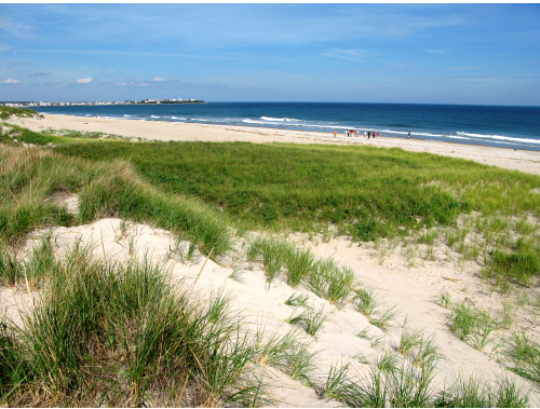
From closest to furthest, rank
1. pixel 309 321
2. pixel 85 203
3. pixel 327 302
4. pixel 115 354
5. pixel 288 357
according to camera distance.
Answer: pixel 115 354 → pixel 288 357 → pixel 309 321 → pixel 327 302 → pixel 85 203

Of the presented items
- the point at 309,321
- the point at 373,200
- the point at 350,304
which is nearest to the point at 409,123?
the point at 373,200

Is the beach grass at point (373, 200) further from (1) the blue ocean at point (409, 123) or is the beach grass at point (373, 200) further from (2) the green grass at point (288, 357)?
(1) the blue ocean at point (409, 123)

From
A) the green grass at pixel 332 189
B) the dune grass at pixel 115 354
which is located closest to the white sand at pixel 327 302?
the dune grass at pixel 115 354

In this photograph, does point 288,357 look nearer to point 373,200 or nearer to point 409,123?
point 373,200

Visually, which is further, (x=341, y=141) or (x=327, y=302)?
(x=341, y=141)

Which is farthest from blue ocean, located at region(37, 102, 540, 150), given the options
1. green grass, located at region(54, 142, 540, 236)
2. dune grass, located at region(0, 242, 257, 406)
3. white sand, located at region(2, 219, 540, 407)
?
dune grass, located at region(0, 242, 257, 406)

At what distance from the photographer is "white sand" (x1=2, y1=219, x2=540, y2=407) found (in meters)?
2.95

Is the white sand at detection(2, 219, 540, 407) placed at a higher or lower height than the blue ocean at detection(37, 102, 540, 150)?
lower

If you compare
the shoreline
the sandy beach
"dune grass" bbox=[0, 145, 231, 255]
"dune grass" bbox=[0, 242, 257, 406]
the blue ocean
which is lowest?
the sandy beach

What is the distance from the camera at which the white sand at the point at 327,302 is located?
2951mm

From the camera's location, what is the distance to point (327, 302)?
4160 millimetres

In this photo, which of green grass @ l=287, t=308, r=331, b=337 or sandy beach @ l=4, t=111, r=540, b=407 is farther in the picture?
green grass @ l=287, t=308, r=331, b=337

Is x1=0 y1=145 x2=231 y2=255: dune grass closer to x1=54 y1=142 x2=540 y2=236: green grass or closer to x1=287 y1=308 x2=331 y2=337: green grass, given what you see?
x1=287 y1=308 x2=331 y2=337: green grass

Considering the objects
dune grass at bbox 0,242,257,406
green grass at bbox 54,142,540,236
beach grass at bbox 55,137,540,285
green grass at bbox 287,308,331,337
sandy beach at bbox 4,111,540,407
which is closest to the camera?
dune grass at bbox 0,242,257,406
